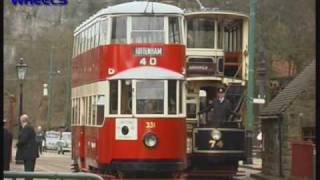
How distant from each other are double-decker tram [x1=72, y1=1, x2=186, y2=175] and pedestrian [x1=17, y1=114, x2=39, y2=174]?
1560mm

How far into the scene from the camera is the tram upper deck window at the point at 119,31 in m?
19.5

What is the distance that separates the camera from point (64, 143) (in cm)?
5641

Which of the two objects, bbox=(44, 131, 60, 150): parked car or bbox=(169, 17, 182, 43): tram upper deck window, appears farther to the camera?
bbox=(44, 131, 60, 150): parked car

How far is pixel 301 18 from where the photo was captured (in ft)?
123

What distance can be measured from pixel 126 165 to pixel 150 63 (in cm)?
257

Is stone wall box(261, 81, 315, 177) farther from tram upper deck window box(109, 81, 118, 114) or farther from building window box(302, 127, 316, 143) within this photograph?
tram upper deck window box(109, 81, 118, 114)

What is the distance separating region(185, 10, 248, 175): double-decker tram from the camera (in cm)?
2103

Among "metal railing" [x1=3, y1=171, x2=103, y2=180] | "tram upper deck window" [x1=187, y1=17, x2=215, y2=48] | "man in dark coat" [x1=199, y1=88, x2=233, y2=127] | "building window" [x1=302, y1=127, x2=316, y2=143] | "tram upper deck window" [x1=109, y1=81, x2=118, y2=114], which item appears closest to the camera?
"metal railing" [x1=3, y1=171, x2=103, y2=180]

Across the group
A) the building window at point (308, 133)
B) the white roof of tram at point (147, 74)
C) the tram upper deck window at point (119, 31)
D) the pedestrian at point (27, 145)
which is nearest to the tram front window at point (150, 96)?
the white roof of tram at point (147, 74)

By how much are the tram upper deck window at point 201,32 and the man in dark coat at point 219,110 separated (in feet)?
7.79

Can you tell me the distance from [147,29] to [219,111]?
3.00 meters

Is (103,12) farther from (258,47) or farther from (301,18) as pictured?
(258,47)

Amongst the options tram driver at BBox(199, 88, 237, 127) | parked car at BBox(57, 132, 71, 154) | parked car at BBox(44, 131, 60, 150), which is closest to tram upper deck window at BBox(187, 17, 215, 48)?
tram driver at BBox(199, 88, 237, 127)

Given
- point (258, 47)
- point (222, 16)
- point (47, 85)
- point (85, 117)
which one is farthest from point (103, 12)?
point (47, 85)
